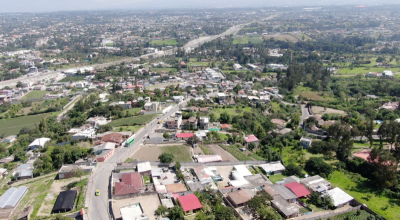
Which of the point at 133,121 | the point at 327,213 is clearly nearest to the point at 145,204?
the point at 327,213

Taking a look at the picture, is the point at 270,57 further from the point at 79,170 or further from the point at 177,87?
the point at 79,170

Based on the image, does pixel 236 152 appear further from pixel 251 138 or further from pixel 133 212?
pixel 133 212

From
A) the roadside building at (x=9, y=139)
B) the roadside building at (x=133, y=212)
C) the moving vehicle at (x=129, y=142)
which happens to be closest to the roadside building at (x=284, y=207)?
the roadside building at (x=133, y=212)

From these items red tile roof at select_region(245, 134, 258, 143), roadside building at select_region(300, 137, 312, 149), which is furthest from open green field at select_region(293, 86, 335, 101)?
red tile roof at select_region(245, 134, 258, 143)

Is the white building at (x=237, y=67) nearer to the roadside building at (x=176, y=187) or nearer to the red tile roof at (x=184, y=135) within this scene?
the red tile roof at (x=184, y=135)

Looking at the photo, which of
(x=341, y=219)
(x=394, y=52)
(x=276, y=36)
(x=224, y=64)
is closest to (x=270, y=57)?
(x=224, y=64)

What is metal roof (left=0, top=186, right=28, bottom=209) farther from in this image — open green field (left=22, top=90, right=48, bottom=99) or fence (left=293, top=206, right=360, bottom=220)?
open green field (left=22, top=90, right=48, bottom=99)
